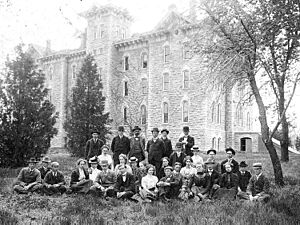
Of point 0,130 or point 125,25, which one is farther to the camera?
point 125,25

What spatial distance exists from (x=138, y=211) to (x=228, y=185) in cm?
327

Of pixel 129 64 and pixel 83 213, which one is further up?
pixel 129 64

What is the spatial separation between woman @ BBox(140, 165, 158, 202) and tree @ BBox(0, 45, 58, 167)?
9620 millimetres

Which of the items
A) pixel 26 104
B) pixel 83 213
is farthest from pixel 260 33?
pixel 26 104

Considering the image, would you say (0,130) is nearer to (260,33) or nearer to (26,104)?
(26,104)

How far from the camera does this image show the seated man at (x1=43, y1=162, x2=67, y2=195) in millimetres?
12219

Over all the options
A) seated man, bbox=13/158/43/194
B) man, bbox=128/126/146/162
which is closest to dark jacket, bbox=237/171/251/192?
man, bbox=128/126/146/162

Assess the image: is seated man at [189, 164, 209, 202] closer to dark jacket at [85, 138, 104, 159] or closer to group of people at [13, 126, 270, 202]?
group of people at [13, 126, 270, 202]

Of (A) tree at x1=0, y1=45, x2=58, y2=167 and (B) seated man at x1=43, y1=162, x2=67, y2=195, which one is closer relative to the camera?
(B) seated man at x1=43, y1=162, x2=67, y2=195

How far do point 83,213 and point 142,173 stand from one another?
12.9ft

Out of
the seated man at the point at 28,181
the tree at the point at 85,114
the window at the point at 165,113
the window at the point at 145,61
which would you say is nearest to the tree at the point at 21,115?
the tree at the point at 85,114

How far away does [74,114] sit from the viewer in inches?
1085

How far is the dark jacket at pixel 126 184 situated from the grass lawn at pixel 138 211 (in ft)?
2.70

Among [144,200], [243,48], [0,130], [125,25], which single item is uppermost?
[125,25]
